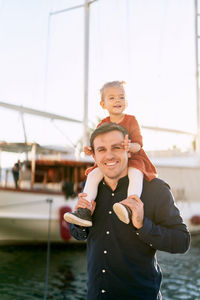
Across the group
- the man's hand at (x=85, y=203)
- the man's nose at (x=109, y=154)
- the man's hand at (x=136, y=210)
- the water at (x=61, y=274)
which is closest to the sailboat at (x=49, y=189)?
the water at (x=61, y=274)

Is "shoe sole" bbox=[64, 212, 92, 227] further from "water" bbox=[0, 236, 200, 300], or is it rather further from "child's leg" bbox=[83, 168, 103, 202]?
"water" bbox=[0, 236, 200, 300]

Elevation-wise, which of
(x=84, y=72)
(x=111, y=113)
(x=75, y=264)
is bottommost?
(x=75, y=264)

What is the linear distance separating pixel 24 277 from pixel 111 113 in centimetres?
757

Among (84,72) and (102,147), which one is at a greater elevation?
(84,72)

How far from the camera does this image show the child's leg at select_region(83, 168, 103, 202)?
2.10 m

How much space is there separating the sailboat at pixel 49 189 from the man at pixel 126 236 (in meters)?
8.29

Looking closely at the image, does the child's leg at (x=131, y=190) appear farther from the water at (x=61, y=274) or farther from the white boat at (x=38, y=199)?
the white boat at (x=38, y=199)

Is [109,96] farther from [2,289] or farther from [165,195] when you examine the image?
[2,289]

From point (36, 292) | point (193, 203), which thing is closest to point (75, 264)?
point (36, 292)

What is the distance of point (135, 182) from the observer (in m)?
1.95

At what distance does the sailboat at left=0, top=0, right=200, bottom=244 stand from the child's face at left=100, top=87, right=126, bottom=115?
8.13m

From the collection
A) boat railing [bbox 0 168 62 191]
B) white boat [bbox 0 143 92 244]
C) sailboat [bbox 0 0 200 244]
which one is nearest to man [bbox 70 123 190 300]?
sailboat [bbox 0 0 200 244]

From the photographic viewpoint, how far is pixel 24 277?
28.5 feet

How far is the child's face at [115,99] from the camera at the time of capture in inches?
88.0
